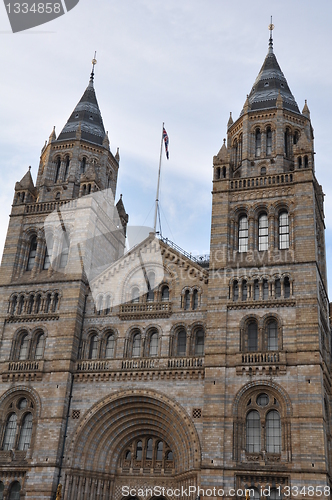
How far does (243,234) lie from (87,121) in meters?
17.6

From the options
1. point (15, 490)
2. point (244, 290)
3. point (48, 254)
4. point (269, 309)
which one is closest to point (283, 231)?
point (244, 290)

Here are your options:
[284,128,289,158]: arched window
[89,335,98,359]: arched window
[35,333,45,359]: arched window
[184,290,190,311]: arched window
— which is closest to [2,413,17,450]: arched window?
[35,333,45,359]: arched window

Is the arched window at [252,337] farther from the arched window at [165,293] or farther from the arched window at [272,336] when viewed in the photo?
the arched window at [165,293]

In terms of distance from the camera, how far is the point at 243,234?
38.7m

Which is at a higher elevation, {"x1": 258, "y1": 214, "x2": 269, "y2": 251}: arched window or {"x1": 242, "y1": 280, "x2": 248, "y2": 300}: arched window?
{"x1": 258, "y1": 214, "x2": 269, "y2": 251}: arched window

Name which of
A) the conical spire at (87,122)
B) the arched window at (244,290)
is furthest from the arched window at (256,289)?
the conical spire at (87,122)

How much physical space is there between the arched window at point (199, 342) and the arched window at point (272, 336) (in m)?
4.17

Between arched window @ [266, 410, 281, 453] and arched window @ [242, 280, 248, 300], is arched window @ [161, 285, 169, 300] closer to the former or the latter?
arched window @ [242, 280, 248, 300]

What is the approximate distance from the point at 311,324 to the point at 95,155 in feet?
72.5

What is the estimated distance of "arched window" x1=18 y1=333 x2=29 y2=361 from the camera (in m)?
39.2

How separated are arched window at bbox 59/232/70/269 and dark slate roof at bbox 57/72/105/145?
8.98m

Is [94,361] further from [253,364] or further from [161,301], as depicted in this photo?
[253,364]

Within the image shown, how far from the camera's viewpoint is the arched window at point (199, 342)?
36656 mm

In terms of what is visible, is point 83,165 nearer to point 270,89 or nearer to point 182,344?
point 270,89
